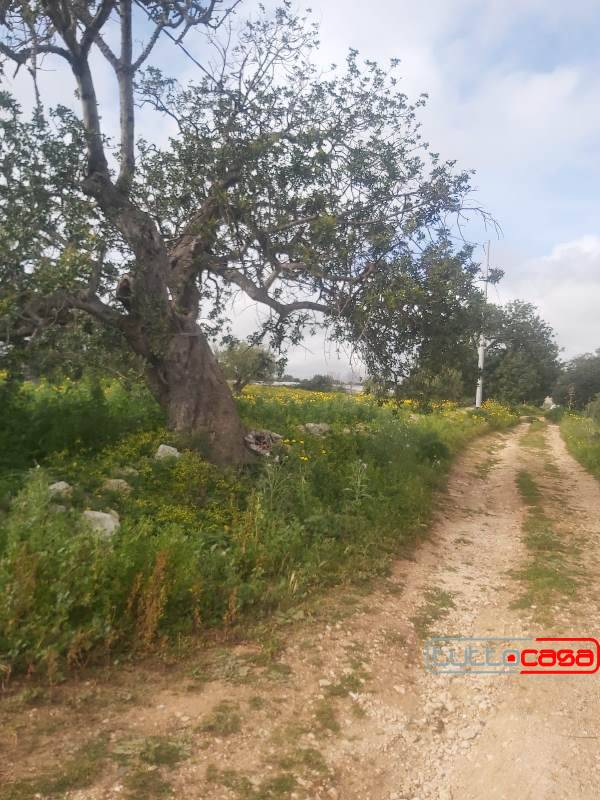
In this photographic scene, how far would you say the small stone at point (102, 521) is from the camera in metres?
5.03

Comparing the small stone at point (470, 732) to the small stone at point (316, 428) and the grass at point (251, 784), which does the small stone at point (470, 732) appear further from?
the small stone at point (316, 428)

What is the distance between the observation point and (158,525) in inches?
226

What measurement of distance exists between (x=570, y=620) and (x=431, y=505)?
4069 millimetres

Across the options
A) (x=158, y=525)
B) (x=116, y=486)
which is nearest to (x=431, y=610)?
(x=158, y=525)

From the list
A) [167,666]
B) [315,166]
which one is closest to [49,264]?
[315,166]

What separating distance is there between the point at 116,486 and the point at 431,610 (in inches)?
136

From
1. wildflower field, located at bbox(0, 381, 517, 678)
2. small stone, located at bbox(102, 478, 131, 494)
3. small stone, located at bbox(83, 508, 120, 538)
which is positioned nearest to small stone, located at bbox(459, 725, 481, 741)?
wildflower field, located at bbox(0, 381, 517, 678)

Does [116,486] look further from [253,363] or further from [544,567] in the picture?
[544,567]

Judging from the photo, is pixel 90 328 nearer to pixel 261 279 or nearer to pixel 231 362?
pixel 261 279

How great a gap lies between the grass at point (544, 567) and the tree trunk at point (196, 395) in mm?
3792

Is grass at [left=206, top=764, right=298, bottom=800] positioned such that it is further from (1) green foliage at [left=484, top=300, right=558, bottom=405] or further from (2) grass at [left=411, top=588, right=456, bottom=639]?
(1) green foliage at [left=484, top=300, right=558, bottom=405]

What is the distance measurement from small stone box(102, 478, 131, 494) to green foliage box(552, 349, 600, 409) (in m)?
40.3

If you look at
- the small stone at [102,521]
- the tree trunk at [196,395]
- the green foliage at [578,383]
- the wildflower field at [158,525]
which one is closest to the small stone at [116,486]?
the wildflower field at [158,525]

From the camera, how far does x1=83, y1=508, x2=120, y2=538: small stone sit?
16.5ft
